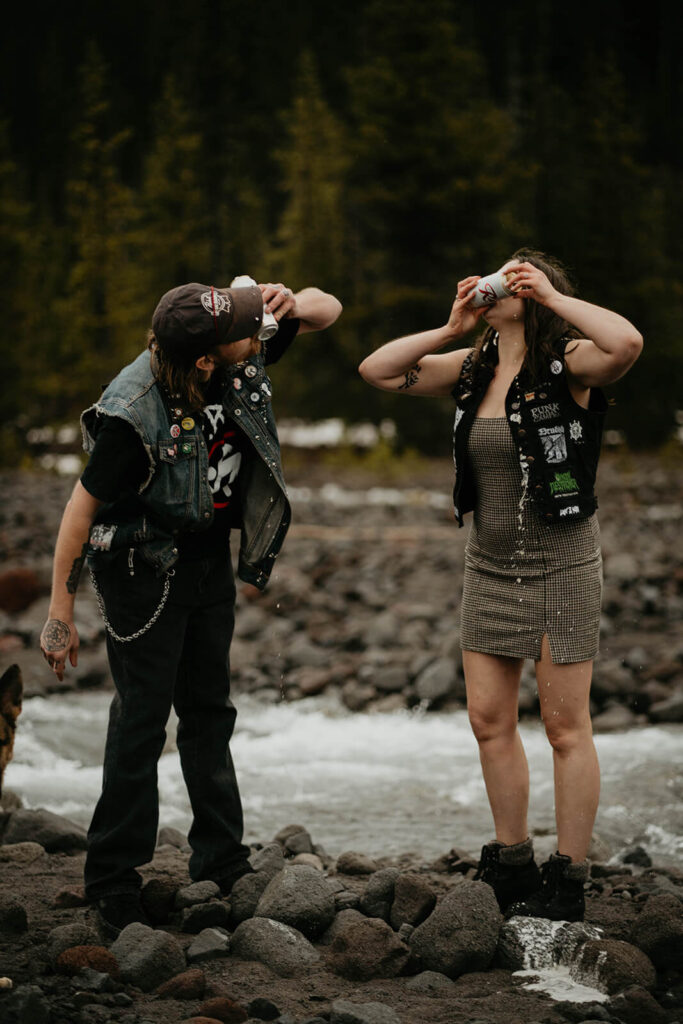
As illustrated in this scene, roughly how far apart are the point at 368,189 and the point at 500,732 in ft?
85.3

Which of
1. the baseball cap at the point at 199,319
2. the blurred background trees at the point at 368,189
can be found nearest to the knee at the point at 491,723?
the baseball cap at the point at 199,319

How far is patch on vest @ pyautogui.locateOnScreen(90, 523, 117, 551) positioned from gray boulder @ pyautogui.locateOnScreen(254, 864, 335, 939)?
122cm

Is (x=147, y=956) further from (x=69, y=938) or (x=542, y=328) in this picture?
(x=542, y=328)

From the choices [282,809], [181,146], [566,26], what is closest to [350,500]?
[282,809]

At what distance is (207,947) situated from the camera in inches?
148

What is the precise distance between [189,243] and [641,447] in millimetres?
13649

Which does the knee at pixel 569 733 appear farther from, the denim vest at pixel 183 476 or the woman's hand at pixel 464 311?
the woman's hand at pixel 464 311

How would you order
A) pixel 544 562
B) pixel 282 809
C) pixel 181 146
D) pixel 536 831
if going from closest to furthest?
pixel 544 562, pixel 536 831, pixel 282 809, pixel 181 146

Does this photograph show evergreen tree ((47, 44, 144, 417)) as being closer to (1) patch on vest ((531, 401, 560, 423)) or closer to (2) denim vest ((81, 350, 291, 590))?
(2) denim vest ((81, 350, 291, 590))

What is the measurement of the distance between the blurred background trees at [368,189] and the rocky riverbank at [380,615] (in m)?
11.1

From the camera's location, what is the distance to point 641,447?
84.2 ft

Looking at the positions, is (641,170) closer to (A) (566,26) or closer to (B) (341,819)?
(A) (566,26)

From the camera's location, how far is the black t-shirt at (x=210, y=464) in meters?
3.77

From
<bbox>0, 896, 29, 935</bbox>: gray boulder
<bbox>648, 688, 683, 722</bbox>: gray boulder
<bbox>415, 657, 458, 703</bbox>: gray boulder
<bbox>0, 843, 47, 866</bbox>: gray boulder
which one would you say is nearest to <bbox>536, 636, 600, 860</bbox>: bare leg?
<bbox>0, 896, 29, 935</bbox>: gray boulder
